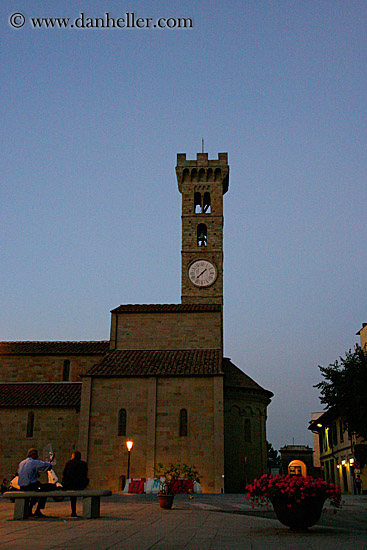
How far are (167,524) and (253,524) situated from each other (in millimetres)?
2142

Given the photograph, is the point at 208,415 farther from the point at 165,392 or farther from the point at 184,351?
the point at 184,351

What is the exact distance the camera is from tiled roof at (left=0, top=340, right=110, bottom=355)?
155ft

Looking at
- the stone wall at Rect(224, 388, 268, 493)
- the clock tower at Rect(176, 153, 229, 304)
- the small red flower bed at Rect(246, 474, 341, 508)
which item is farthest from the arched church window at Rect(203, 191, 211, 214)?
the small red flower bed at Rect(246, 474, 341, 508)

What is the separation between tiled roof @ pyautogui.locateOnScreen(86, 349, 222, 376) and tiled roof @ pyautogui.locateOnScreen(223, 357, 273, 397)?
2239 millimetres

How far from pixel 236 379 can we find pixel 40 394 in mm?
14921

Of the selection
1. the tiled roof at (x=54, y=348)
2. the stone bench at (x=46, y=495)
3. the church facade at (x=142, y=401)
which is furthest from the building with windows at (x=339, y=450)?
the stone bench at (x=46, y=495)

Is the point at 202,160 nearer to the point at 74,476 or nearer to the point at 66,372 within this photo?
the point at 66,372

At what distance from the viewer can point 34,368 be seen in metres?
47.1

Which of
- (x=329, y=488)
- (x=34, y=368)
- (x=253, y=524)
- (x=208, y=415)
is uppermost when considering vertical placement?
(x=34, y=368)

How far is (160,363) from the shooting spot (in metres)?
39.8

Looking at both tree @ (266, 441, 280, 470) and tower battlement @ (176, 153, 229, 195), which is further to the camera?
tree @ (266, 441, 280, 470)

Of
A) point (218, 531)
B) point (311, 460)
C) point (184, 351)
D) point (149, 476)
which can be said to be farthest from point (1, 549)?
point (311, 460)

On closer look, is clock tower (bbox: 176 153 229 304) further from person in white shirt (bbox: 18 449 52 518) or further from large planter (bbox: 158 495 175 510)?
person in white shirt (bbox: 18 449 52 518)

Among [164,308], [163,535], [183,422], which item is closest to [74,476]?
[163,535]
